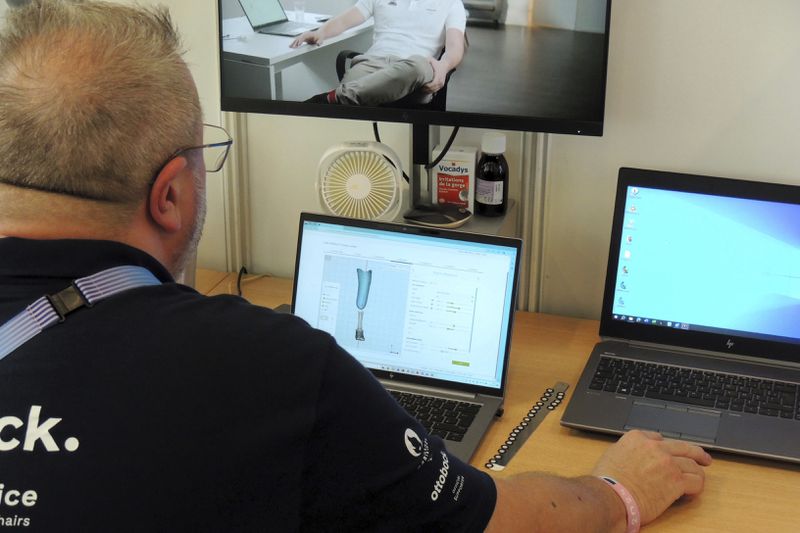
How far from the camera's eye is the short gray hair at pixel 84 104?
2.93ft

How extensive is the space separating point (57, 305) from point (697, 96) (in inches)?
46.0

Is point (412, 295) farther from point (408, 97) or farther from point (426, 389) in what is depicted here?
point (408, 97)

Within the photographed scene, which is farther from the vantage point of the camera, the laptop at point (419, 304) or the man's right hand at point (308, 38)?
the man's right hand at point (308, 38)

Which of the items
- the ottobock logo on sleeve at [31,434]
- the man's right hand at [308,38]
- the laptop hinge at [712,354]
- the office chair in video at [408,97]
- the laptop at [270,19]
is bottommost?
the laptop hinge at [712,354]

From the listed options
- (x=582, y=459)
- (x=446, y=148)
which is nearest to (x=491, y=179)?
(x=446, y=148)

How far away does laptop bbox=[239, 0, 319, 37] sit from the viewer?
169 centimetres

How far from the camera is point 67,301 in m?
0.87

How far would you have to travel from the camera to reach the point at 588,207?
69.9 inches

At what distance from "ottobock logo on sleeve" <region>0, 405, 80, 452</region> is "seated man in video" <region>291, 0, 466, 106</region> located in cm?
99

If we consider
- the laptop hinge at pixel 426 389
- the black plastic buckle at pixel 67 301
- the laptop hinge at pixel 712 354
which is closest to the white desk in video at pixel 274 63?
the laptop hinge at pixel 426 389

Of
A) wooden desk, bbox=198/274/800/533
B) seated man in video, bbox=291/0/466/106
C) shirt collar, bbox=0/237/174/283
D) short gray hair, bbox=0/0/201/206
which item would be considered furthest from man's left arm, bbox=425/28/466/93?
shirt collar, bbox=0/237/174/283

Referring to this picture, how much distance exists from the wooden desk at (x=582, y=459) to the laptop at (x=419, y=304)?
84 mm

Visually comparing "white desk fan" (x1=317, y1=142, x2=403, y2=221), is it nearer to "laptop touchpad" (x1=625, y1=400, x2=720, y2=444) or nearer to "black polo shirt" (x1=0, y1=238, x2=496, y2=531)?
"laptop touchpad" (x1=625, y1=400, x2=720, y2=444)

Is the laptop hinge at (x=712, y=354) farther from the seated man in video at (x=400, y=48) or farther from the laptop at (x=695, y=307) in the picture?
the seated man in video at (x=400, y=48)
